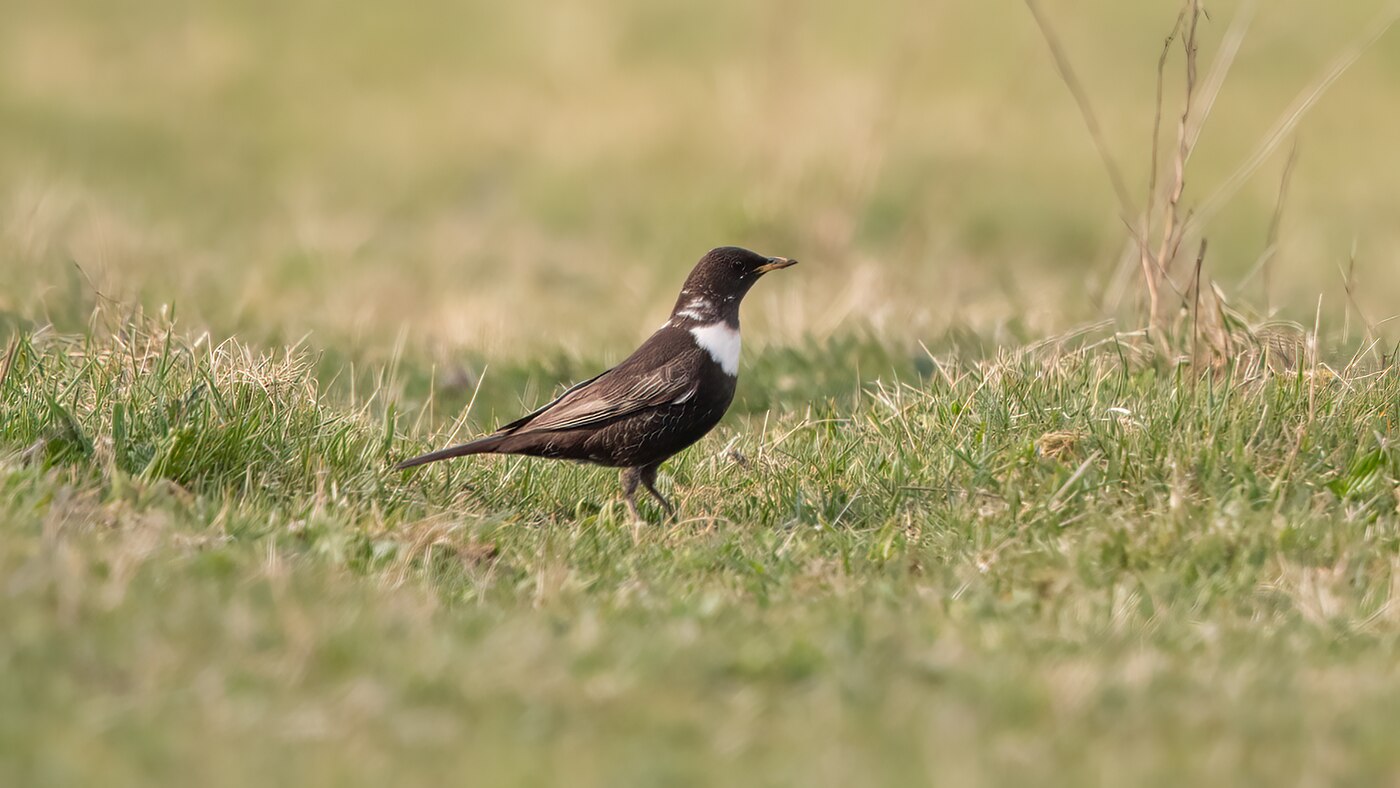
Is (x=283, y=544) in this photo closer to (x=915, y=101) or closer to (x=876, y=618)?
(x=876, y=618)

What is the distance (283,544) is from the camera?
498cm

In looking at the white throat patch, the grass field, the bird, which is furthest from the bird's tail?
the white throat patch

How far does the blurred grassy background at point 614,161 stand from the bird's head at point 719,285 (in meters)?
2.40

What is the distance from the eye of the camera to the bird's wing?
6.12 meters

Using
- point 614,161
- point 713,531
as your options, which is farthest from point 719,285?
point 614,161

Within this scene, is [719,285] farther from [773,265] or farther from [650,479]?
[650,479]

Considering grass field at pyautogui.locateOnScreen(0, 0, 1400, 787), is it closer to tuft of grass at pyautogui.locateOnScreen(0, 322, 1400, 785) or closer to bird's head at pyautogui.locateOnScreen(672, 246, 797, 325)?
tuft of grass at pyautogui.locateOnScreen(0, 322, 1400, 785)

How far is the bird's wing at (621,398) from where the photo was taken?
6117 millimetres

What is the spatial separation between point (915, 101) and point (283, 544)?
474 inches

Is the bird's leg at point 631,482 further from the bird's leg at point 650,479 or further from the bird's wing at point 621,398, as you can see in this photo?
the bird's wing at point 621,398

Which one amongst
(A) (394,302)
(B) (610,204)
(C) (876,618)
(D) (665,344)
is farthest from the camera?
(B) (610,204)

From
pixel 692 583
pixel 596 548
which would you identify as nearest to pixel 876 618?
pixel 692 583

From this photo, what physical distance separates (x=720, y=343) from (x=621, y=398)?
0.44 meters

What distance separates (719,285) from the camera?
645 cm
